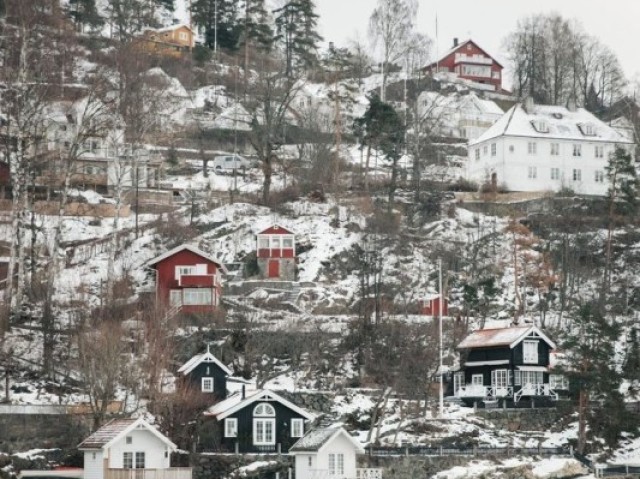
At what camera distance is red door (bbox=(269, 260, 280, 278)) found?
80.2 metres

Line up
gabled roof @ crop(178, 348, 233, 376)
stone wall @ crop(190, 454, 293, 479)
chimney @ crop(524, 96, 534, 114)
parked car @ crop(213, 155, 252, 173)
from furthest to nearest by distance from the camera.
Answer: chimney @ crop(524, 96, 534, 114) < parked car @ crop(213, 155, 252, 173) < gabled roof @ crop(178, 348, 233, 376) < stone wall @ crop(190, 454, 293, 479)

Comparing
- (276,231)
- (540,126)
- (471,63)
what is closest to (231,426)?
(276,231)

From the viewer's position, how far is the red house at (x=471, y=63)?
13738 centimetres

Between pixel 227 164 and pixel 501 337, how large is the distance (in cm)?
3443

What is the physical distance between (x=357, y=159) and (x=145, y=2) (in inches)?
966

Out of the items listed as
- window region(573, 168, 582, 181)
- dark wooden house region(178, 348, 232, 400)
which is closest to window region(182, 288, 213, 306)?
dark wooden house region(178, 348, 232, 400)

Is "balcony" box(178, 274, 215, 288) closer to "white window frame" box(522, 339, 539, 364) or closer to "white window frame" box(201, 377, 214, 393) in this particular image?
"white window frame" box(201, 377, 214, 393)

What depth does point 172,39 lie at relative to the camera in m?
124

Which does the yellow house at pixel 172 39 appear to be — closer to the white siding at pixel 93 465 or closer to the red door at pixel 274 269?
the red door at pixel 274 269

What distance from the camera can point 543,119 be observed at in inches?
4003

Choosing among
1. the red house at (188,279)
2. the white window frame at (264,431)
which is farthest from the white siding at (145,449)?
the red house at (188,279)

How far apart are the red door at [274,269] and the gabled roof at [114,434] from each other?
80.0 ft

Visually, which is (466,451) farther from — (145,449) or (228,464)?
(145,449)

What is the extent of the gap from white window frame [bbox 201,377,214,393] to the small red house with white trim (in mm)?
17078
